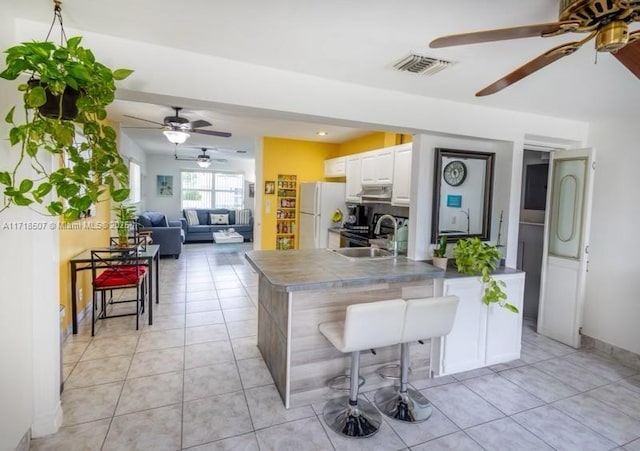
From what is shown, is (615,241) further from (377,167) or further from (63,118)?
(63,118)

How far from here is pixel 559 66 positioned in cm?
213

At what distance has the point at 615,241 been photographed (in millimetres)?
3328

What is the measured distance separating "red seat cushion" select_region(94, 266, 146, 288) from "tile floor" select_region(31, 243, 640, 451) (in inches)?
19.2

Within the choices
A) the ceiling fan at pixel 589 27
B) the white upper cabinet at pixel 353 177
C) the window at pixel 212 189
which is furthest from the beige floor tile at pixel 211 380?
the window at pixel 212 189

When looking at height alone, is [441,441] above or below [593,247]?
below

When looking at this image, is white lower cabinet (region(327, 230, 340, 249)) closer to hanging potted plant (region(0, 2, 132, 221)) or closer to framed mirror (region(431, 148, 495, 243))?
framed mirror (region(431, 148, 495, 243))

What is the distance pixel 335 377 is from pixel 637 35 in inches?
97.0

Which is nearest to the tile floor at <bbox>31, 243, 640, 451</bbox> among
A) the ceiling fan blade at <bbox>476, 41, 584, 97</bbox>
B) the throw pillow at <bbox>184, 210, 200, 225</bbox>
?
the ceiling fan blade at <bbox>476, 41, 584, 97</bbox>

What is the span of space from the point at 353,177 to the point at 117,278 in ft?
11.2

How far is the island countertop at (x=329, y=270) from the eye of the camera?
7.42 ft

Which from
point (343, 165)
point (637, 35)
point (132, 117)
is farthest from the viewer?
point (343, 165)

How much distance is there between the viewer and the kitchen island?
2.34 m

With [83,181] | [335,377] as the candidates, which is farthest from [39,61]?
[335,377]

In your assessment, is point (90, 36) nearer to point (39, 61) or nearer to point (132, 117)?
point (39, 61)
